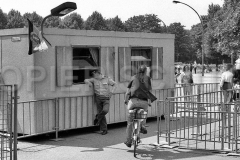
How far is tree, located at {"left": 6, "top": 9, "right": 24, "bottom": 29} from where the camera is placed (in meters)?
86.6

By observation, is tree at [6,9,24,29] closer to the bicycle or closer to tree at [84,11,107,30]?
tree at [84,11,107,30]

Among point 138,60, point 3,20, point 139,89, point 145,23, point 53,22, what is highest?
point 145,23

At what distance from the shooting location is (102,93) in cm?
1120

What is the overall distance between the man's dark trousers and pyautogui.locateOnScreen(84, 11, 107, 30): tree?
3733 inches

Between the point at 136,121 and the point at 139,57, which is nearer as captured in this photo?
the point at 136,121

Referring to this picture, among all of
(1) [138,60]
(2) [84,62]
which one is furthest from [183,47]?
(2) [84,62]

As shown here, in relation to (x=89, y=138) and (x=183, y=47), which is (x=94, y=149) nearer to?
(x=89, y=138)

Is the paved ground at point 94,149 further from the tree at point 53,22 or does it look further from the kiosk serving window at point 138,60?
the tree at point 53,22

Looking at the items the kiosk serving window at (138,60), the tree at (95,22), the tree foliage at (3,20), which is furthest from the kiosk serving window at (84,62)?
the tree at (95,22)

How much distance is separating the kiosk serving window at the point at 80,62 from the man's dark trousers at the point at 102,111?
2.32ft

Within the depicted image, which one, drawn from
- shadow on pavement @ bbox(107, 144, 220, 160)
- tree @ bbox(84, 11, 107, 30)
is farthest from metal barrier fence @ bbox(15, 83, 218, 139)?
tree @ bbox(84, 11, 107, 30)

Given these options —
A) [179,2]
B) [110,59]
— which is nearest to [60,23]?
[179,2]

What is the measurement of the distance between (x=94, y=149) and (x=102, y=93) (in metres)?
2.24

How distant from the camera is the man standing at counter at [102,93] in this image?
11195 millimetres
